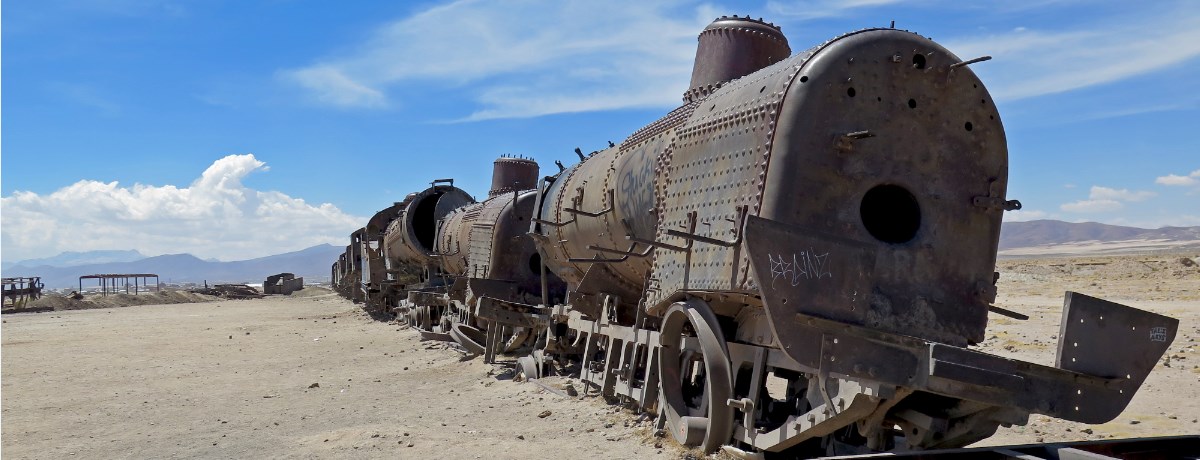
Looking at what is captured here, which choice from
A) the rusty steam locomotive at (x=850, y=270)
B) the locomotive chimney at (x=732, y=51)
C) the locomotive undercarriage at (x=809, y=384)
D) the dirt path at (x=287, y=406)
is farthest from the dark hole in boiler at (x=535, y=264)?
the rusty steam locomotive at (x=850, y=270)

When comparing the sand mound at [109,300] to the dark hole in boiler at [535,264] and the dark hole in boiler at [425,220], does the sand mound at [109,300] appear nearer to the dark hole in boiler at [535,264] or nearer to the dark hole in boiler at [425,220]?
the dark hole in boiler at [425,220]

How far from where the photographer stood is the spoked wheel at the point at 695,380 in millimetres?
6008

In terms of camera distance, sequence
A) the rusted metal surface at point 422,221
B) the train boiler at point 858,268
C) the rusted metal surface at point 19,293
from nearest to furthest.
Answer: the train boiler at point 858,268, the rusted metal surface at point 422,221, the rusted metal surface at point 19,293

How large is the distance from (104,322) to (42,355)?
40.4 ft

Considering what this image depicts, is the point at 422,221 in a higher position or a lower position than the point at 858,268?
higher

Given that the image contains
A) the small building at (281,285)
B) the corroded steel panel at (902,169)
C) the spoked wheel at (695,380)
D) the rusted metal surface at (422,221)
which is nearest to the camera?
the corroded steel panel at (902,169)

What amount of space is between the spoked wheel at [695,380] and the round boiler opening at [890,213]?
49.7 inches

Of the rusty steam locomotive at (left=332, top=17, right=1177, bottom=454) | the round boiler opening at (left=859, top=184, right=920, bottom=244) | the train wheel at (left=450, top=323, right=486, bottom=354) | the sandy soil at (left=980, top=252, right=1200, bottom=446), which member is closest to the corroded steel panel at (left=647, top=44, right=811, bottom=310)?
the rusty steam locomotive at (left=332, top=17, right=1177, bottom=454)

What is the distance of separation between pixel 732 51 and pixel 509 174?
492 inches

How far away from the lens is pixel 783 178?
201 inches

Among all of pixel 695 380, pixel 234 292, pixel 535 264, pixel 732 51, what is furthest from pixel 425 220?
pixel 234 292

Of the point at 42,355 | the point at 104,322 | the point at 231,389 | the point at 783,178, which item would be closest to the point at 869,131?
the point at 783,178

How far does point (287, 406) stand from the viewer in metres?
9.89

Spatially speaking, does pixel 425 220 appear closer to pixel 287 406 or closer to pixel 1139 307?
pixel 287 406
